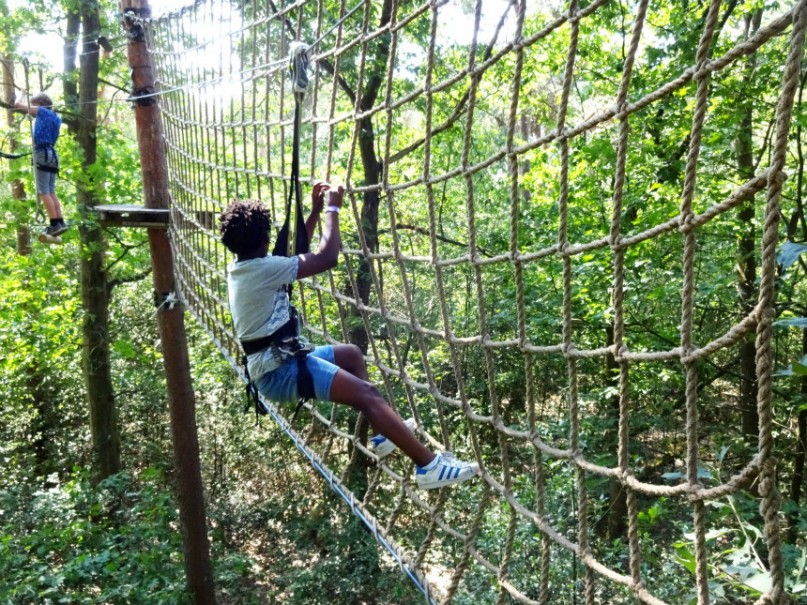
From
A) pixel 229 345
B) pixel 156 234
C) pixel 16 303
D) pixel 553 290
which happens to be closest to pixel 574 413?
pixel 229 345

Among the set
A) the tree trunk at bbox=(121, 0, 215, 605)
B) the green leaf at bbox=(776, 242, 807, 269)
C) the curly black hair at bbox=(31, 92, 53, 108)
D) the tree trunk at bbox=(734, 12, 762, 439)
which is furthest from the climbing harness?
the curly black hair at bbox=(31, 92, 53, 108)

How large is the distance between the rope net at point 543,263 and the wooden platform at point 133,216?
0.52 feet

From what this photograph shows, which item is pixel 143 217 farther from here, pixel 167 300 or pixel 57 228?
pixel 57 228

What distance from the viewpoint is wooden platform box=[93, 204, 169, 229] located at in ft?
10.8

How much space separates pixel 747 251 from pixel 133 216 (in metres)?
3.54

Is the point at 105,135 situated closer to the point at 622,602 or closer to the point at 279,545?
the point at 279,545

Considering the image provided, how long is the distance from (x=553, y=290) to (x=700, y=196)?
1449mm

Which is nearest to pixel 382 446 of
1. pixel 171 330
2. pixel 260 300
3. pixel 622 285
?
pixel 260 300

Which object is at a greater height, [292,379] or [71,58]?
[71,58]

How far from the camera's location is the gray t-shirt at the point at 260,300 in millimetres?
1777

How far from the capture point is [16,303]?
697 cm

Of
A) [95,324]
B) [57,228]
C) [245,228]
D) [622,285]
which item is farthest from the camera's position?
[95,324]

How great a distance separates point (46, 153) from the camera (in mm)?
4414

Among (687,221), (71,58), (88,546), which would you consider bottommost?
(88,546)
